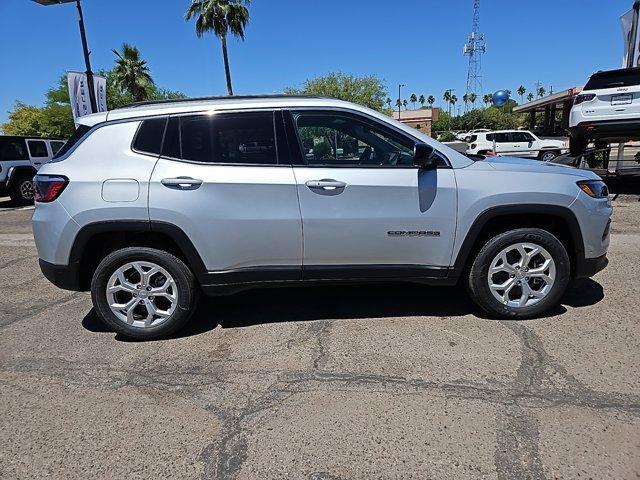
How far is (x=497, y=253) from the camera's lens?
357 cm

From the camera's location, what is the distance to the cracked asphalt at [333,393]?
7.32 feet

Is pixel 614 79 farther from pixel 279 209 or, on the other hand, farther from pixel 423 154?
pixel 279 209

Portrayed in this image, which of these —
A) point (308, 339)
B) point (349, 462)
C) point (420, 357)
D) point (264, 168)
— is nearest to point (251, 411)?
point (349, 462)

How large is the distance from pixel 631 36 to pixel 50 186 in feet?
51.5

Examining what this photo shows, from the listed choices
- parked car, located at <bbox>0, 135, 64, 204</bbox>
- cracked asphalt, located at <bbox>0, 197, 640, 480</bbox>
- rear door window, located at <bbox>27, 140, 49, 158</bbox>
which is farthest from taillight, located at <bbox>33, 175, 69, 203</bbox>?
rear door window, located at <bbox>27, 140, 49, 158</bbox>

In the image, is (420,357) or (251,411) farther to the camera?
(420,357)

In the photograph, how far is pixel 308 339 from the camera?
354 cm

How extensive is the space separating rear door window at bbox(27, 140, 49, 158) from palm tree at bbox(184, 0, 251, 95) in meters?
16.3

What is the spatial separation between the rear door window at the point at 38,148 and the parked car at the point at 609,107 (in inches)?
568

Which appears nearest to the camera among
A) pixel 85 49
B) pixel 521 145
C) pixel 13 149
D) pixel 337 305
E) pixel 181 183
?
pixel 181 183

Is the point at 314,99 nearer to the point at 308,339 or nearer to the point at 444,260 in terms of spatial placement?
the point at 444,260

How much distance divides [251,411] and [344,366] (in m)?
0.74

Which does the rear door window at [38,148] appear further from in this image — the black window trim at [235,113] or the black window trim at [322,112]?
the black window trim at [322,112]

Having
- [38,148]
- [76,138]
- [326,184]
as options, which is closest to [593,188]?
[326,184]
